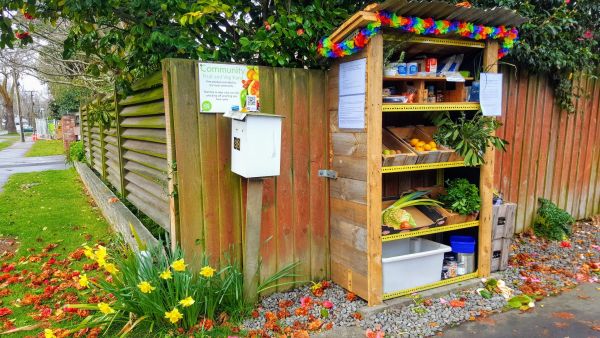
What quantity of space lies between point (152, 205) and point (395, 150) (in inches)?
97.3

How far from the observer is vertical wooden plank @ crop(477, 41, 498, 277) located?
3588mm

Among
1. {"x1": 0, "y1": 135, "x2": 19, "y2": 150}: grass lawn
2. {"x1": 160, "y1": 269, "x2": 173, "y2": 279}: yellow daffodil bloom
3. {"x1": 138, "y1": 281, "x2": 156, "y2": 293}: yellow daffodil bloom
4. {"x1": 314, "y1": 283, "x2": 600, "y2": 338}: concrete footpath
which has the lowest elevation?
{"x1": 0, "y1": 135, "x2": 19, "y2": 150}: grass lawn

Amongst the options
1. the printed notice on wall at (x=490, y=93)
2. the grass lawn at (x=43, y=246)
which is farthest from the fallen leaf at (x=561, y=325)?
the grass lawn at (x=43, y=246)

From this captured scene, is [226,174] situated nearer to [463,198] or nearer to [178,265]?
[178,265]

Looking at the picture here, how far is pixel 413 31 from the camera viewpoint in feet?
10.2

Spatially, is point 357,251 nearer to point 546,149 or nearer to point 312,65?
point 312,65

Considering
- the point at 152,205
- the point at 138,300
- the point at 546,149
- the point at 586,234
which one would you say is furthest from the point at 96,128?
the point at 586,234

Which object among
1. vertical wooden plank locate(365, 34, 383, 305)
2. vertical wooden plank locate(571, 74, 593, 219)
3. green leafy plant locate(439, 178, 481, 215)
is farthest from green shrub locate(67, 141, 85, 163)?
vertical wooden plank locate(571, 74, 593, 219)

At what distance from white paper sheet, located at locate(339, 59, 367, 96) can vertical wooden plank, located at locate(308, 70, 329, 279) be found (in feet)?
0.79

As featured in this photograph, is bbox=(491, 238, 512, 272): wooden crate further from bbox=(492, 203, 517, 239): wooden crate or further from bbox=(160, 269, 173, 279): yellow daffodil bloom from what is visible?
bbox=(160, 269, 173, 279): yellow daffodil bloom

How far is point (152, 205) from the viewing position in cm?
403

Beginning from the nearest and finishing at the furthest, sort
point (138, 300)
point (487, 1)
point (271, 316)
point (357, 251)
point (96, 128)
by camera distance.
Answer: point (138, 300) → point (271, 316) → point (357, 251) → point (487, 1) → point (96, 128)

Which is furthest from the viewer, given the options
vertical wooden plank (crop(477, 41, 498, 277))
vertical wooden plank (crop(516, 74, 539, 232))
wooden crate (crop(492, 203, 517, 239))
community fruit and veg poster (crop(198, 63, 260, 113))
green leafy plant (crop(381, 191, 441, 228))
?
vertical wooden plank (crop(516, 74, 539, 232))

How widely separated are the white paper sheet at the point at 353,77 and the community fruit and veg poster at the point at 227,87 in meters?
0.73
